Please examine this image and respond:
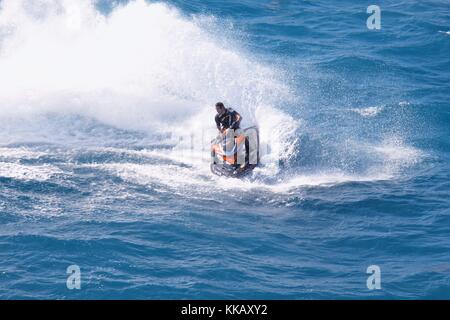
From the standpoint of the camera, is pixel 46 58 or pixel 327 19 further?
pixel 327 19

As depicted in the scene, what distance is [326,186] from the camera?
21.6 m

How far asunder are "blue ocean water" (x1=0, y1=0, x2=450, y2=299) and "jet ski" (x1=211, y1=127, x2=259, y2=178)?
1.47 ft

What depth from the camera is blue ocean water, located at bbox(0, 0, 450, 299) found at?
16.6 m

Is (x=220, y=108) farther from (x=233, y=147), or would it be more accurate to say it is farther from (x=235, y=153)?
(x=235, y=153)

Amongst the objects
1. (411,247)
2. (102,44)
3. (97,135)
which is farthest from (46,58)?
(411,247)

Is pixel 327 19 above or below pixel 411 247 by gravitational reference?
above

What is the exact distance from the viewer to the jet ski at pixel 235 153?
74.5ft

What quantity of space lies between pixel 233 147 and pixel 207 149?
2.10 m

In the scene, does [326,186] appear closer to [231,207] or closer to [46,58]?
[231,207]

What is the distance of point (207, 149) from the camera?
2509 centimetres

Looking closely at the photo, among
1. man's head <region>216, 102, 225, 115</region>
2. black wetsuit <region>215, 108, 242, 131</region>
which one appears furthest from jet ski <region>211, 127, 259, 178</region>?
man's head <region>216, 102, 225, 115</region>

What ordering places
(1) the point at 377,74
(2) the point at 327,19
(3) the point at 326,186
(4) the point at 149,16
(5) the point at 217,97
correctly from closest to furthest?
(3) the point at 326,186 < (5) the point at 217,97 < (1) the point at 377,74 < (4) the point at 149,16 < (2) the point at 327,19

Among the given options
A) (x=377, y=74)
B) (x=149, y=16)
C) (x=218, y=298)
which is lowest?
(x=218, y=298)

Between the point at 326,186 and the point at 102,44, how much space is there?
14196 mm
